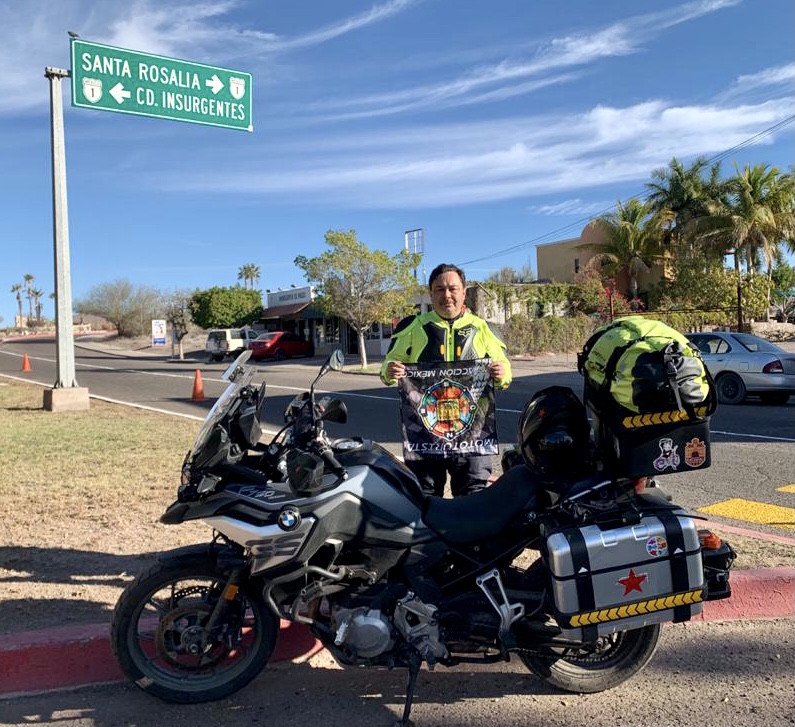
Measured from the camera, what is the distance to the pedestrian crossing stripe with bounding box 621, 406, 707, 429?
294 centimetres

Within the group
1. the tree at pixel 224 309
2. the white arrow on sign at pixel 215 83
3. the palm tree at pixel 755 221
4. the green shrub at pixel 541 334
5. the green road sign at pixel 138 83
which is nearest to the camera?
the green road sign at pixel 138 83

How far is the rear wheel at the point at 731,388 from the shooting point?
44.3 ft

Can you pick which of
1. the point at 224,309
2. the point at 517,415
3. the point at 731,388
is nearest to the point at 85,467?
the point at 517,415

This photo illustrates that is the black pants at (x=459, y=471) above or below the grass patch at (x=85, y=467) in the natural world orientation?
above

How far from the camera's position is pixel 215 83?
35.5 feet

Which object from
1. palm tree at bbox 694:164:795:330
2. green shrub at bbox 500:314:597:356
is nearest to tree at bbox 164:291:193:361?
green shrub at bbox 500:314:597:356

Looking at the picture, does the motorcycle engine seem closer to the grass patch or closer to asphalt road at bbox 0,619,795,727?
asphalt road at bbox 0,619,795,727

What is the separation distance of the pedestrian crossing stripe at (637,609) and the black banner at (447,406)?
115cm

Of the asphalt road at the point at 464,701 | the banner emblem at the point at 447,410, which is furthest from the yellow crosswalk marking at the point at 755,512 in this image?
the banner emblem at the point at 447,410

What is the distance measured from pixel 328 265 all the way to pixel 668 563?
25554 mm

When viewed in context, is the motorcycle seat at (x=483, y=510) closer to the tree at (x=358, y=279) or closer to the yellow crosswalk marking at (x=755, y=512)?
the yellow crosswalk marking at (x=755, y=512)

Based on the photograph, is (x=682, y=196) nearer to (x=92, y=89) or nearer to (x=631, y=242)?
(x=631, y=242)

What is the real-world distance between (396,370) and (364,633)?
142cm

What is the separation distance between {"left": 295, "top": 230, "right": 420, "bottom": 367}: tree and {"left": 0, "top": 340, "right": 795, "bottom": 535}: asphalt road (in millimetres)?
3618
